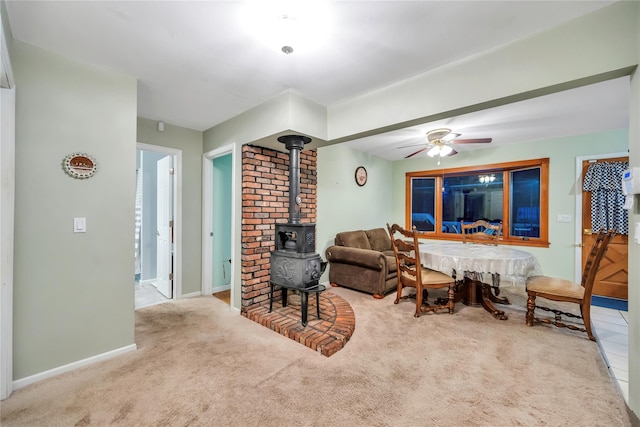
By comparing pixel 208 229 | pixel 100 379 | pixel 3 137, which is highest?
pixel 3 137

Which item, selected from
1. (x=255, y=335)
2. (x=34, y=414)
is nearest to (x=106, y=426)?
(x=34, y=414)

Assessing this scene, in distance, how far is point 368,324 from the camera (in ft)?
9.14

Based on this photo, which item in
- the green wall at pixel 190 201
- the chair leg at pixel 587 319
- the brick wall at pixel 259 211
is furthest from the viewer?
the green wall at pixel 190 201

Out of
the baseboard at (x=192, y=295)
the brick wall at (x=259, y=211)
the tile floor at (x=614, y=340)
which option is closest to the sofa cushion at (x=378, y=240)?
the brick wall at (x=259, y=211)

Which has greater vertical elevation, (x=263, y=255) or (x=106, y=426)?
(x=263, y=255)

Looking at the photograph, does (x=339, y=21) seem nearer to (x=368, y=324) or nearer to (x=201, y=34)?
(x=201, y=34)

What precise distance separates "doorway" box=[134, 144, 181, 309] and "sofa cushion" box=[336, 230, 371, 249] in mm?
2413

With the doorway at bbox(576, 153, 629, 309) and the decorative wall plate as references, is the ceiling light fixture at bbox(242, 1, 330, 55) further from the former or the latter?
the doorway at bbox(576, 153, 629, 309)

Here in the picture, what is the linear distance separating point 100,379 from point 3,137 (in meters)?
1.77

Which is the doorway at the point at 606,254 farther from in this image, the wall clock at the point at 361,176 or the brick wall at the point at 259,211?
the brick wall at the point at 259,211

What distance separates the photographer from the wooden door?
356 centimetres

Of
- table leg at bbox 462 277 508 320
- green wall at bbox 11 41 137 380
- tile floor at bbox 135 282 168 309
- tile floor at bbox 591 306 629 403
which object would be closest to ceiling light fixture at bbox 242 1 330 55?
green wall at bbox 11 41 137 380

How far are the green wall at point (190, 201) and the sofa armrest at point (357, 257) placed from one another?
1985 mm

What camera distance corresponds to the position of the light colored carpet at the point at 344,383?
1.55m
